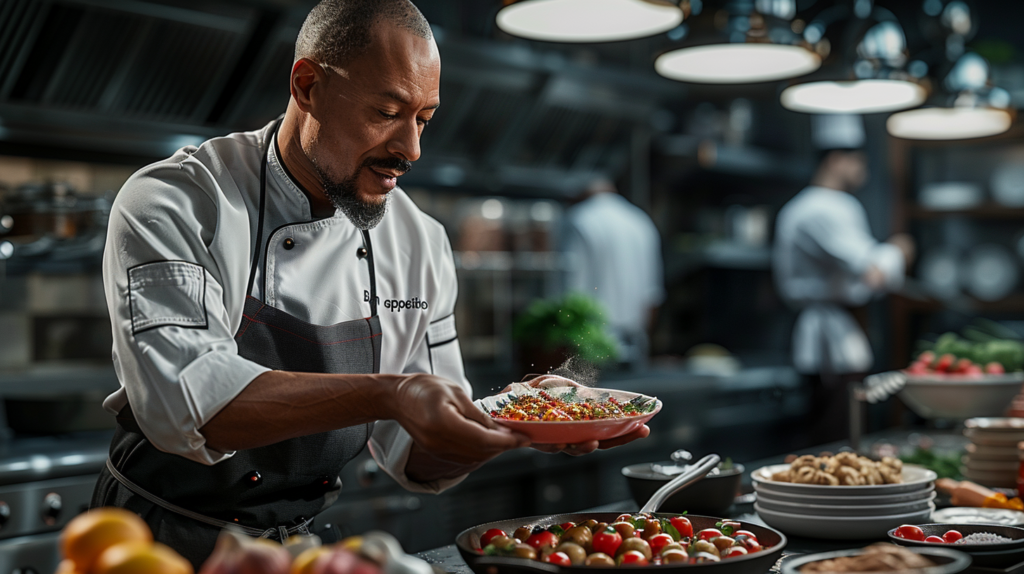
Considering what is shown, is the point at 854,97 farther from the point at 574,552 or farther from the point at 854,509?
the point at 574,552

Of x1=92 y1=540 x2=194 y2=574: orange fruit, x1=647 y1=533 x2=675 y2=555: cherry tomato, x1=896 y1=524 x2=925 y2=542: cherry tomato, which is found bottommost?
x1=896 y1=524 x2=925 y2=542: cherry tomato

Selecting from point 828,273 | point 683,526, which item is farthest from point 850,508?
point 828,273

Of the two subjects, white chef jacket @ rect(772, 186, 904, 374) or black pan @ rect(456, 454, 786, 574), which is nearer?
black pan @ rect(456, 454, 786, 574)

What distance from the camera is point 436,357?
1783 mm

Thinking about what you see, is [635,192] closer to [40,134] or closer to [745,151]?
[745,151]

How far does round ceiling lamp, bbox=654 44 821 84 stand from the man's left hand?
1.28 m

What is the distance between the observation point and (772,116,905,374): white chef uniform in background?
5.11m

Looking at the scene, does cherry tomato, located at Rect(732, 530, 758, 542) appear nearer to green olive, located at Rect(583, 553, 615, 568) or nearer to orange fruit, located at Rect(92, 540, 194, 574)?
green olive, located at Rect(583, 553, 615, 568)

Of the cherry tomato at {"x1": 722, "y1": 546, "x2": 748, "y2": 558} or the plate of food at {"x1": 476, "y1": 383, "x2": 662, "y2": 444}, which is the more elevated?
the plate of food at {"x1": 476, "y1": 383, "x2": 662, "y2": 444}

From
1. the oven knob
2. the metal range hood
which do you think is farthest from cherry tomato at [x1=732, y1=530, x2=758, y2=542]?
the metal range hood

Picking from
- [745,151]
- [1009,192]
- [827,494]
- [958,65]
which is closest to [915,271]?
[1009,192]

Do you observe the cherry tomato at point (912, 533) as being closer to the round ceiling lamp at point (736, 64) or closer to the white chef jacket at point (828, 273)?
the round ceiling lamp at point (736, 64)

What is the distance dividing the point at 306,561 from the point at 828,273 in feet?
15.9

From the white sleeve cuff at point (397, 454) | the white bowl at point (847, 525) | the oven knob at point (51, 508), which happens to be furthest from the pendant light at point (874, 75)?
the oven knob at point (51, 508)
